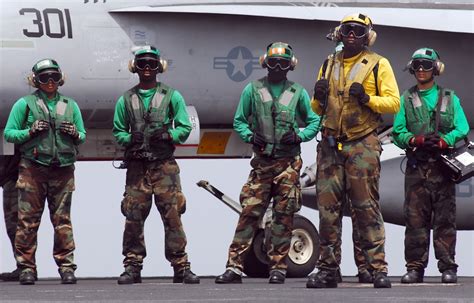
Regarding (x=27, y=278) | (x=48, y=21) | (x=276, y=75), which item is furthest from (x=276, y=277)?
(x=48, y=21)

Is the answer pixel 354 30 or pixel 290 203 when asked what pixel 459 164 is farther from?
pixel 354 30

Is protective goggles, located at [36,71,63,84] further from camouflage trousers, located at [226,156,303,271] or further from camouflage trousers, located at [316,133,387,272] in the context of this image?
camouflage trousers, located at [316,133,387,272]

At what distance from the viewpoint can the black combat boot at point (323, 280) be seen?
10.7 meters

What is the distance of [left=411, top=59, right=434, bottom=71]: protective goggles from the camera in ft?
38.7

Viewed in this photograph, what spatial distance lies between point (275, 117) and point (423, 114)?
124cm

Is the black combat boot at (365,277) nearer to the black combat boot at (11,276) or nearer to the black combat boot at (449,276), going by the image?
the black combat boot at (449,276)

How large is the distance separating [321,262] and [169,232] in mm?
1780

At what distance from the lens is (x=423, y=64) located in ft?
38.7

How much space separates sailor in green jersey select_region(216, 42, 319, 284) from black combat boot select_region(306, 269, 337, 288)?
92 cm

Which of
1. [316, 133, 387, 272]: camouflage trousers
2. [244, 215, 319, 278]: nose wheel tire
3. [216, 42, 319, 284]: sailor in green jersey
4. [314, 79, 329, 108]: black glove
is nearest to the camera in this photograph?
[314, 79, 329, 108]: black glove

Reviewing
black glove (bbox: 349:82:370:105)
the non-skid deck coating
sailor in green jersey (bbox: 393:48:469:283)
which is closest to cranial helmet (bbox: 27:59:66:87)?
the non-skid deck coating

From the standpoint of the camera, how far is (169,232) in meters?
12.0

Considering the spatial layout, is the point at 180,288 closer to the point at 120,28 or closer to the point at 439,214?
the point at 439,214

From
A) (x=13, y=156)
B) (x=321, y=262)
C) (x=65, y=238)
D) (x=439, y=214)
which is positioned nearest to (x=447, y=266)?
(x=439, y=214)
